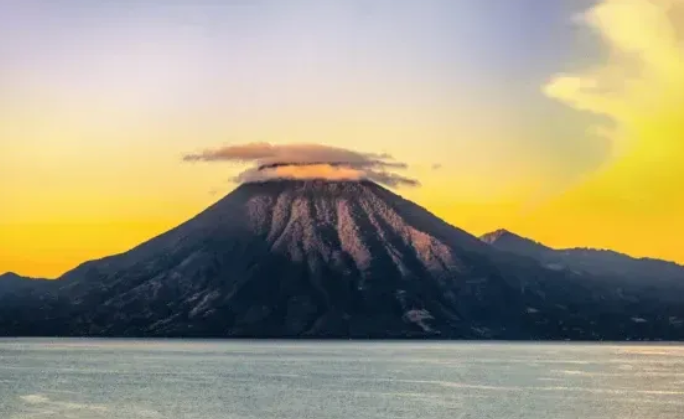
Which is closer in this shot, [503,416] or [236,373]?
[503,416]

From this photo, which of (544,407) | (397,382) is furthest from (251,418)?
(397,382)

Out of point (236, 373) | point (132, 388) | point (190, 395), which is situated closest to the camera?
point (190, 395)

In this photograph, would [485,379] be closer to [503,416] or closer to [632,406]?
[632,406]

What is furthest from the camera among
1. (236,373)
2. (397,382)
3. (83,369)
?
(83,369)

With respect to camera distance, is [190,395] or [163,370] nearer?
[190,395]

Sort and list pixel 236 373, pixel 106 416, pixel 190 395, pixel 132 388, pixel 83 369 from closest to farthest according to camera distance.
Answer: pixel 106 416 < pixel 190 395 < pixel 132 388 < pixel 236 373 < pixel 83 369

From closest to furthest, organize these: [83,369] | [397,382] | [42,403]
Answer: [42,403], [397,382], [83,369]

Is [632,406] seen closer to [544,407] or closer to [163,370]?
[544,407]

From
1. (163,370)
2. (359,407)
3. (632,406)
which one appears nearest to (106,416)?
(359,407)
